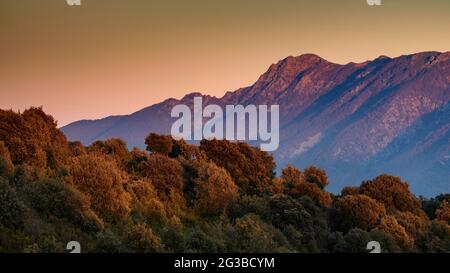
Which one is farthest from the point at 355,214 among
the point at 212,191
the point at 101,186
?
the point at 101,186

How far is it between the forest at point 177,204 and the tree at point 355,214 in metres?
0.06

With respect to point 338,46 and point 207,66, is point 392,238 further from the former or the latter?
point 207,66

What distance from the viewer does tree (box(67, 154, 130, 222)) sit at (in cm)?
2674

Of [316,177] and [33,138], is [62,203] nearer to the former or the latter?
[33,138]

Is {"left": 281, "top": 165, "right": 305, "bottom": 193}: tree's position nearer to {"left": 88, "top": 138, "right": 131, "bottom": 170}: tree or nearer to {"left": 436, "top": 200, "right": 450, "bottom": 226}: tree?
{"left": 436, "top": 200, "right": 450, "bottom": 226}: tree

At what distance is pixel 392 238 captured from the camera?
33781 millimetres

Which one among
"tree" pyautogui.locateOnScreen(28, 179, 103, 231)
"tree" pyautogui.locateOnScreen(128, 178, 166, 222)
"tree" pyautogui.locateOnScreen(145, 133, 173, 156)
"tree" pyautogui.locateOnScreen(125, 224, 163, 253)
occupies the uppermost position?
"tree" pyautogui.locateOnScreen(145, 133, 173, 156)

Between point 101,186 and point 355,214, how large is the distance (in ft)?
47.5

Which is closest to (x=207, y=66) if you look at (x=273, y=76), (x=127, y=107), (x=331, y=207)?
(x=127, y=107)

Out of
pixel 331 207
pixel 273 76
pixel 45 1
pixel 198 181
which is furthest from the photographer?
pixel 273 76

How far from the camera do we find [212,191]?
33.6 m

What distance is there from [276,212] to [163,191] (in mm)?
5432

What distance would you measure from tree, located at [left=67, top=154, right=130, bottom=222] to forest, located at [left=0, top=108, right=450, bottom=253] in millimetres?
46

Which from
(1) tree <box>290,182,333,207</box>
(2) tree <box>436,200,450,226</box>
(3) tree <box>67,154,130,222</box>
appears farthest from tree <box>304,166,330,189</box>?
(3) tree <box>67,154,130,222</box>
